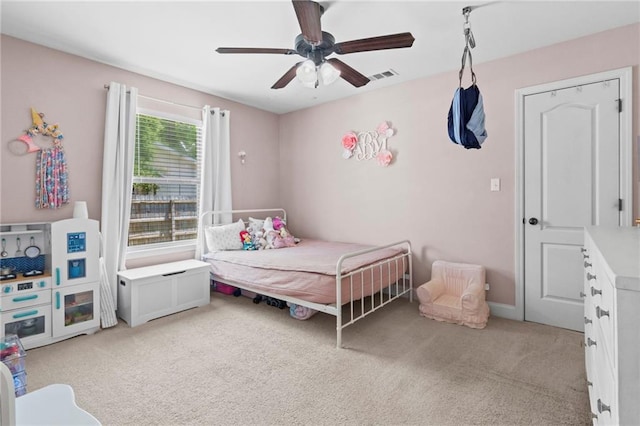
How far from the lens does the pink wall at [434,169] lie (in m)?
2.89

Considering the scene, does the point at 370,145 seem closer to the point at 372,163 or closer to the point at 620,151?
the point at 372,163

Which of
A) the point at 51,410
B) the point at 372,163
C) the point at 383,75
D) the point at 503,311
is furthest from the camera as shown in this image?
the point at 372,163

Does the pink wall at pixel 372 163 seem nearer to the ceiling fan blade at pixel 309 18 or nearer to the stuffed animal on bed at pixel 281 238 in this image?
the stuffed animal on bed at pixel 281 238

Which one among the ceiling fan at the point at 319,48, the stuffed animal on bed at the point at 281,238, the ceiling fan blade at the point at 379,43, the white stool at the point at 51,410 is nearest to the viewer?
the white stool at the point at 51,410

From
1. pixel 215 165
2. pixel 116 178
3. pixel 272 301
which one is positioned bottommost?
pixel 272 301

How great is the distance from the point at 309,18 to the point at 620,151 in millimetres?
2637

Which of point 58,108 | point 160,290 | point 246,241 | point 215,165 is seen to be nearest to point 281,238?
A: point 246,241

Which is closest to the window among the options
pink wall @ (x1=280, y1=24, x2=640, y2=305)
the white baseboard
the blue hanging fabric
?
pink wall @ (x1=280, y1=24, x2=640, y2=305)

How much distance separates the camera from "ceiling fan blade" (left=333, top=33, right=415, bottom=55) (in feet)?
6.63

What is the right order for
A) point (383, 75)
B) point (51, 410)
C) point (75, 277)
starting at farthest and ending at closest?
point (383, 75)
point (75, 277)
point (51, 410)

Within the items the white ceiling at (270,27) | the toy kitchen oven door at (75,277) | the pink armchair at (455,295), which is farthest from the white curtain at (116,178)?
the pink armchair at (455,295)

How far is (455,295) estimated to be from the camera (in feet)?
10.8

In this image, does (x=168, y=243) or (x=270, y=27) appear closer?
(x=270, y=27)

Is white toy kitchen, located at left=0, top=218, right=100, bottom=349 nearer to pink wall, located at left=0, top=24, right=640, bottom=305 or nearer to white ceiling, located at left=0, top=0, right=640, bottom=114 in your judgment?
pink wall, located at left=0, top=24, right=640, bottom=305
